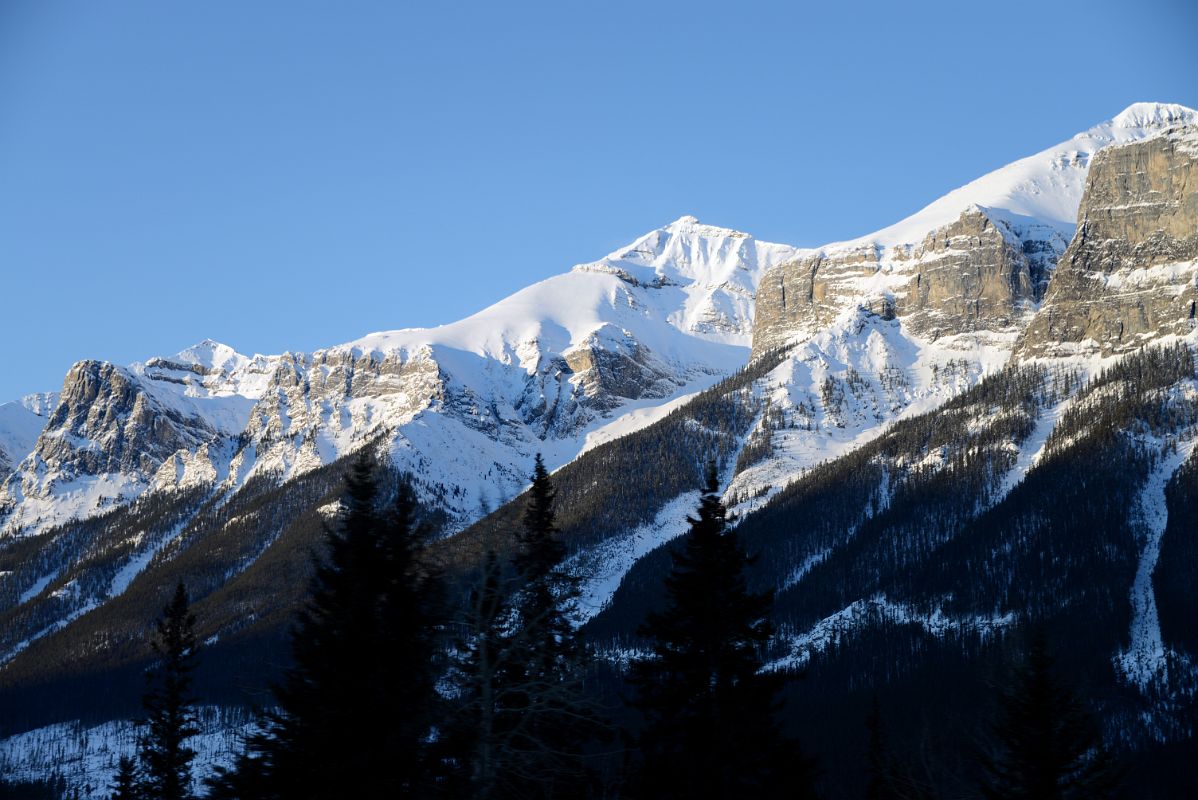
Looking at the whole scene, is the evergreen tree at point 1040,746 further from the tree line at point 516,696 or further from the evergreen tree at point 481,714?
the evergreen tree at point 481,714

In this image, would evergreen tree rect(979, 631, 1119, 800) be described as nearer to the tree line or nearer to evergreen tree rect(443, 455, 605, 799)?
the tree line

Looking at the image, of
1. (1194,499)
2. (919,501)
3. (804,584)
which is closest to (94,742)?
(804,584)

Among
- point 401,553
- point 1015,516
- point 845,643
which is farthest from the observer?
Answer: point 1015,516

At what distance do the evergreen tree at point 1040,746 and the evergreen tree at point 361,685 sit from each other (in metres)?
18.8

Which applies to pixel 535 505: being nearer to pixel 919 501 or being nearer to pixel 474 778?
pixel 474 778

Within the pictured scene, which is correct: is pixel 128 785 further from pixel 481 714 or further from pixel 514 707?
pixel 481 714

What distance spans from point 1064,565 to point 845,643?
27.8 m

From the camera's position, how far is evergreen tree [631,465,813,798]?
31.9 meters

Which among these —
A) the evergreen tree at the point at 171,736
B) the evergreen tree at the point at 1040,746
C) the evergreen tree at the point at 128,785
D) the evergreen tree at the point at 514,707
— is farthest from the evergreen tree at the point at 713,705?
the evergreen tree at the point at 128,785

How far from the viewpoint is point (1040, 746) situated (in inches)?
1454

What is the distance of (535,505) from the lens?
129 ft

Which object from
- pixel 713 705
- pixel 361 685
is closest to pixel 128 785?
pixel 713 705

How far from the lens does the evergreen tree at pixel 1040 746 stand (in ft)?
121

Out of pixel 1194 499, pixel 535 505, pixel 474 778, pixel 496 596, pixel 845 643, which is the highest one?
pixel 1194 499
